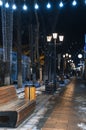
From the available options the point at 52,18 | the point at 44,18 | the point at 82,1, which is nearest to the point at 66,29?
the point at 44,18

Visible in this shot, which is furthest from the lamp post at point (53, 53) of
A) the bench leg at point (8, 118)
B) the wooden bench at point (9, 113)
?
the bench leg at point (8, 118)

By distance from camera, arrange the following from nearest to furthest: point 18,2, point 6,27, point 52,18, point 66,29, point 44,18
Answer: point 6,27
point 18,2
point 52,18
point 44,18
point 66,29

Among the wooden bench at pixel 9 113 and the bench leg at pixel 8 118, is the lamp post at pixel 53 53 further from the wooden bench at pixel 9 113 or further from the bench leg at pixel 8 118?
the bench leg at pixel 8 118

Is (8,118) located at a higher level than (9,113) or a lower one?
lower

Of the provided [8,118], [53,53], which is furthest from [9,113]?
[53,53]

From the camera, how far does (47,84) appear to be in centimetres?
2997

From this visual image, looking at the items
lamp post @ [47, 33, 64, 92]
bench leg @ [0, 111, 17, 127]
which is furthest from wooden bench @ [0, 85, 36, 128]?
lamp post @ [47, 33, 64, 92]

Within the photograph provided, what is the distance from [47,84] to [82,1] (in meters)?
7.03

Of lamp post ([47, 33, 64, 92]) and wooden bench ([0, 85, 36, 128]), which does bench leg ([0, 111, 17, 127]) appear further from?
lamp post ([47, 33, 64, 92])

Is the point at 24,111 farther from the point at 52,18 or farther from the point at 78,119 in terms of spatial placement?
the point at 52,18

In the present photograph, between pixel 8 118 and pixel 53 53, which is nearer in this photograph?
pixel 8 118

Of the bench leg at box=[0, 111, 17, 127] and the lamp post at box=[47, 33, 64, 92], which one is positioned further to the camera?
the lamp post at box=[47, 33, 64, 92]

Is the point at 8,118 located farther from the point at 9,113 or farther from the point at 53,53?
the point at 53,53

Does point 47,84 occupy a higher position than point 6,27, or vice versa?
point 6,27
